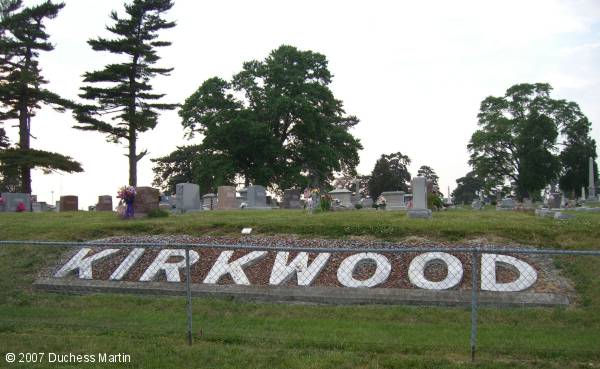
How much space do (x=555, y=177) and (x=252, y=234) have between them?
53.7 m

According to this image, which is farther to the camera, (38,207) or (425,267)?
(38,207)

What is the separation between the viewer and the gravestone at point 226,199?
1163 inches

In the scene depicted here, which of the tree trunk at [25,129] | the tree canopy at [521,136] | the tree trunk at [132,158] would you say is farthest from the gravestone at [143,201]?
the tree canopy at [521,136]

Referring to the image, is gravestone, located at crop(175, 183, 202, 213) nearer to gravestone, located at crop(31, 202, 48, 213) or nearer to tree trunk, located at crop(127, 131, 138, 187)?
tree trunk, located at crop(127, 131, 138, 187)

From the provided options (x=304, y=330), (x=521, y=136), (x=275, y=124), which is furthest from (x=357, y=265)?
(x=521, y=136)

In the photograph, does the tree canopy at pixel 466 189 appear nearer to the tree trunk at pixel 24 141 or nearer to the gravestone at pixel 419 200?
the tree trunk at pixel 24 141

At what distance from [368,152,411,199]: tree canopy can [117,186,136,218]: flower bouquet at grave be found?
5737 cm

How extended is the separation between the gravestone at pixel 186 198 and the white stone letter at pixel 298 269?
42.2ft

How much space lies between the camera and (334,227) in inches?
510

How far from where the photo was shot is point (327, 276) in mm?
10070

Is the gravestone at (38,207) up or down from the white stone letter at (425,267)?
up

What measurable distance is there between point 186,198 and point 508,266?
1612 centimetres

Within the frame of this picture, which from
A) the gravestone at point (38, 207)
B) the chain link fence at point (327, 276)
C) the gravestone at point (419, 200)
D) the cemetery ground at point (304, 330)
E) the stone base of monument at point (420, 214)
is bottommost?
the cemetery ground at point (304, 330)

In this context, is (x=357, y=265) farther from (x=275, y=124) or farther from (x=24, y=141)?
(x=275, y=124)
